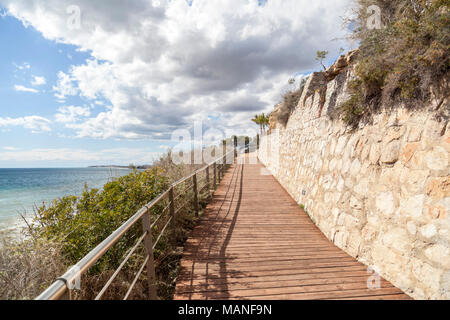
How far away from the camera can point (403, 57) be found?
2.75 metres

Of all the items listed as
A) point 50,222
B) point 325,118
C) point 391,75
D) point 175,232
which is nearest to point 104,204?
point 50,222

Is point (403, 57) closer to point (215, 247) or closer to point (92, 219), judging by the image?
point (215, 247)

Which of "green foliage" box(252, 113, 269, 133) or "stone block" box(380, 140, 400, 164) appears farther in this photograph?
"green foliage" box(252, 113, 269, 133)

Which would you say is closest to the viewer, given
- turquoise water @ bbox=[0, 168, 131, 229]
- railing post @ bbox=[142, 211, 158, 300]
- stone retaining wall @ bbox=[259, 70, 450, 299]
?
stone retaining wall @ bbox=[259, 70, 450, 299]

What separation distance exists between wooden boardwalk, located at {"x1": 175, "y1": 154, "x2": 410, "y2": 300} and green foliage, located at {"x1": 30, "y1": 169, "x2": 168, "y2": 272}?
89 centimetres

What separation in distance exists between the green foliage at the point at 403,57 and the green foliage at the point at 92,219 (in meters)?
3.77

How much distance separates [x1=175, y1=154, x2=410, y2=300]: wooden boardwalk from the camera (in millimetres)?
2566

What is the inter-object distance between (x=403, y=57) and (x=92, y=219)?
4.16m

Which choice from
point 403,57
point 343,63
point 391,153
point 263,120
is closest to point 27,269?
point 391,153

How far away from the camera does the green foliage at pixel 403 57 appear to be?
2395 mm

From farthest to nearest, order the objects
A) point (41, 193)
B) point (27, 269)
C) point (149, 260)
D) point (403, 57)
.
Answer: point (41, 193) < point (403, 57) < point (149, 260) < point (27, 269)

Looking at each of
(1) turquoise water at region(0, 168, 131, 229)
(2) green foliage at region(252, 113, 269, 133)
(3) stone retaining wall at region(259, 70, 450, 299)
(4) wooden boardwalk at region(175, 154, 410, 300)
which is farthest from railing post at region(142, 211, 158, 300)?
(2) green foliage at region(252, 113, 269, 133)

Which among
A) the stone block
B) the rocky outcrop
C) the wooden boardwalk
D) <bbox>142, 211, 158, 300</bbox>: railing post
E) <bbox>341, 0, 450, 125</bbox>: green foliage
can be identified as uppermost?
the rocky outcrop

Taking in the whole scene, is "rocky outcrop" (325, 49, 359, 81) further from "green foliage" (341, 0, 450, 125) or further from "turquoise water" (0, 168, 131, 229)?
"turquoise water" (0, 168, 131, 229)
